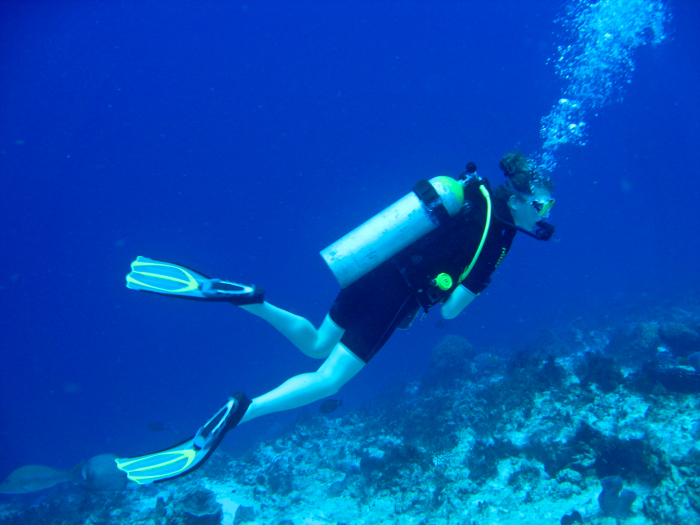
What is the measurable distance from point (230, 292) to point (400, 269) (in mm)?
1899

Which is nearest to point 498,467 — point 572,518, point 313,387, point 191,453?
point 572,518

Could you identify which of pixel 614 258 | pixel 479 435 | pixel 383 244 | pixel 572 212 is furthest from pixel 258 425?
pixel 572 212

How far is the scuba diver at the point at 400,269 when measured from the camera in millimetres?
3316

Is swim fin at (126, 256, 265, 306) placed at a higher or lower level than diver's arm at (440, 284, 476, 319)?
higher

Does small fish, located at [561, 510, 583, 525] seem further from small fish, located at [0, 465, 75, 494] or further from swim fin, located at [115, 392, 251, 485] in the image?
small fish, located at [0, 465, 75, 494]

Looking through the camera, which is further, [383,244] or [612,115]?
[612,115]

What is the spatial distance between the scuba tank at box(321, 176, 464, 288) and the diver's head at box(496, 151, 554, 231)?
1.76 feet

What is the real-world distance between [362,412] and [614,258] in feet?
286

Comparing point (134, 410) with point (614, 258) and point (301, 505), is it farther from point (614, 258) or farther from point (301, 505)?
point (614, 258)

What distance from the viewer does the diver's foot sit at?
3613 millimetres

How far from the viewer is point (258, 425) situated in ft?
75.7

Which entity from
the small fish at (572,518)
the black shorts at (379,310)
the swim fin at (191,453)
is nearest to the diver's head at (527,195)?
the black shorts at (379,310)

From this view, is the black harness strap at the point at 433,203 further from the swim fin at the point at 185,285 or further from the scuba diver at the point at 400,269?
the swim fin at the point at 185,285

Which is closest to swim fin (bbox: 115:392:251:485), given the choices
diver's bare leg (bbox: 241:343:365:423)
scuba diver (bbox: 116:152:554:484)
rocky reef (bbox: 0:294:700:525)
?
scuba diver (bbox: 116:152:554:484)
